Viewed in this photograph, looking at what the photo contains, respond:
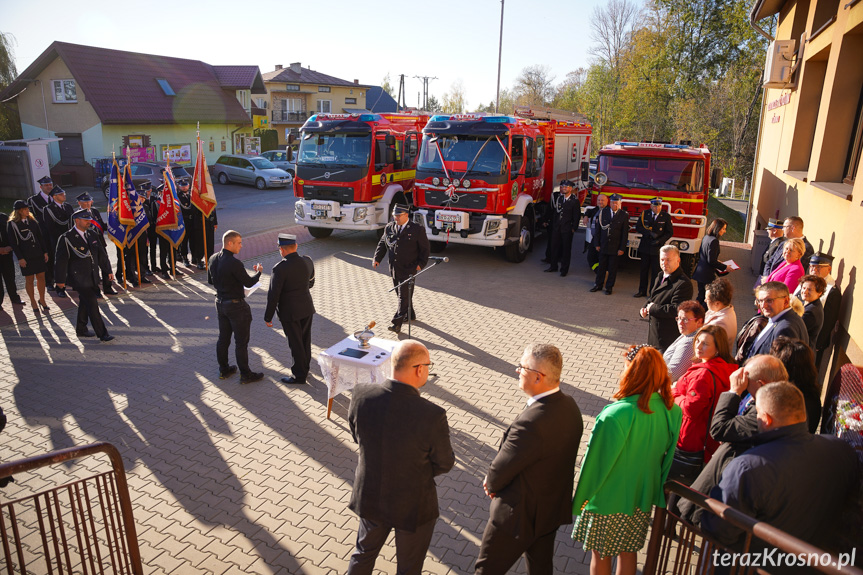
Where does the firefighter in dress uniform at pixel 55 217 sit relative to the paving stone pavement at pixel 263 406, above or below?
above

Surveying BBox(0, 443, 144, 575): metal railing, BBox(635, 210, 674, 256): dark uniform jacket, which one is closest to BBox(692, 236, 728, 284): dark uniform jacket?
BBox(635, 210, 674, 256): dark uniform jacket

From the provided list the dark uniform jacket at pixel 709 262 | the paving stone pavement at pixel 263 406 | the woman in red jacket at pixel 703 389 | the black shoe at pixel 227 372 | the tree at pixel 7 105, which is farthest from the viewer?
the tree at pixel 7 105

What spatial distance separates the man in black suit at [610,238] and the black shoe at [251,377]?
697cm

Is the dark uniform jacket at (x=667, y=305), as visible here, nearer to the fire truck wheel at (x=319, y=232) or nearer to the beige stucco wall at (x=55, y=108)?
the fire truck wheel at (x=319, y=232)

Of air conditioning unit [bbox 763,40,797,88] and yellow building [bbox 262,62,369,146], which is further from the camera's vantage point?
yellow building [bbox 262,62,369,146]

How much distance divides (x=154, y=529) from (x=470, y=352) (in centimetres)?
483

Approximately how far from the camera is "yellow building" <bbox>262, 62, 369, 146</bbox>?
48125mm

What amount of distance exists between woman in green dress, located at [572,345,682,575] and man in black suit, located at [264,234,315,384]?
172 inches

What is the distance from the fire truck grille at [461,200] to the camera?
501 inches

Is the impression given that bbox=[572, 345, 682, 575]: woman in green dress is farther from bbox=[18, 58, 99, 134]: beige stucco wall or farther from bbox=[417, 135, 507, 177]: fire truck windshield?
bbox=[18, 58, 99, 134]: beige stucco wall

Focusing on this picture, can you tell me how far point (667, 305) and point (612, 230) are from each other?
4.79m

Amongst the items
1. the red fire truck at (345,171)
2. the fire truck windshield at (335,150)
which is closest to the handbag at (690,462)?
the red fire truck at (345,171)

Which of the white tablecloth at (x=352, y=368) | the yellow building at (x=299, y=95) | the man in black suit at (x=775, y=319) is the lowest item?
the white tablecloth at (x=352, y=368)

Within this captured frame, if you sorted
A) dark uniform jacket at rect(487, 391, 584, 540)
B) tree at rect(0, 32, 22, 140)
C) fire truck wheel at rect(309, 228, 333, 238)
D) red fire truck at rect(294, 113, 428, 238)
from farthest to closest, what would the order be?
tree at rect(0, 32, 22, 140) < fire truck wheel at rect(309, 228, 333, 238) < red fire truck at rect(294, 113, 428, 238) < dark uniform jacket at rect(487, 391, 584, 540)
